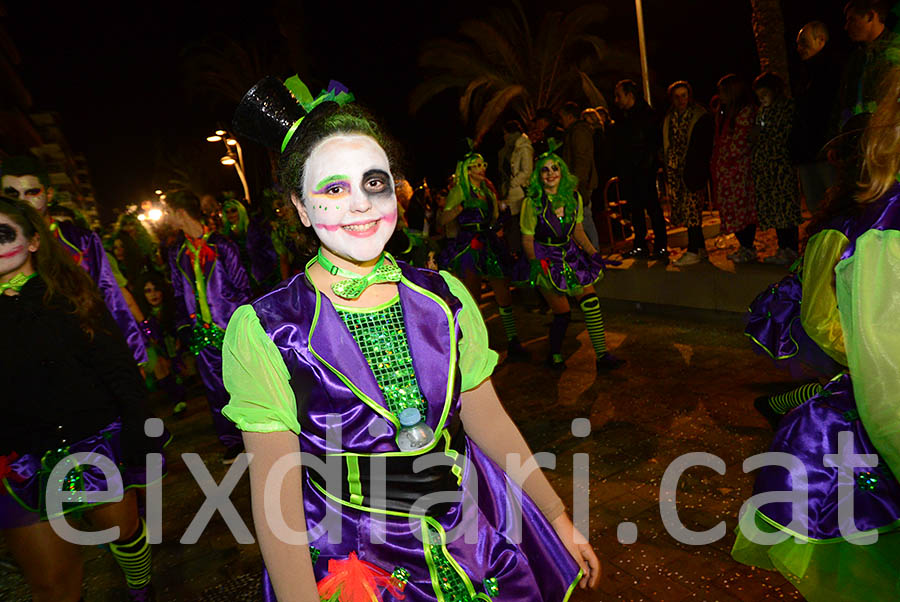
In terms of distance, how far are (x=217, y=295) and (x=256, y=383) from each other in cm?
436

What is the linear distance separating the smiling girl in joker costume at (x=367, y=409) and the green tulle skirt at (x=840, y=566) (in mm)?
708

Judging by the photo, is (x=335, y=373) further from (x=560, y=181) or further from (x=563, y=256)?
(x=560, y=181)

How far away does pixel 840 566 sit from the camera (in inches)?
80.2

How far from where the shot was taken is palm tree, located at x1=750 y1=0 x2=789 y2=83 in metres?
9.62

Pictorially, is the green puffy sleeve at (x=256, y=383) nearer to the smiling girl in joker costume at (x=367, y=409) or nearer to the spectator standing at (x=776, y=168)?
the smiling girl in joker costume at (x=367, y=409)

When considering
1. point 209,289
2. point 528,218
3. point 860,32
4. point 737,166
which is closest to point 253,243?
point 209,289

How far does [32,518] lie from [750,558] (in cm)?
284

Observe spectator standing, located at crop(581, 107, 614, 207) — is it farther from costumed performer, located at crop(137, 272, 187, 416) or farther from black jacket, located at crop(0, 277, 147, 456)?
black jacket, located at crop(0, 277, 147, 456)

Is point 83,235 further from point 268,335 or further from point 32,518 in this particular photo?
point 268,335

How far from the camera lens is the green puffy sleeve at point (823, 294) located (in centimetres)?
263

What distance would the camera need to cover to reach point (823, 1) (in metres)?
14.4

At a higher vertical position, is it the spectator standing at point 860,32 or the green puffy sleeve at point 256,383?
the spectator standing at point 860,32

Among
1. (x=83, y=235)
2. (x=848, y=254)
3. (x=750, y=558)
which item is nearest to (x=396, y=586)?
(x=750, y=558)

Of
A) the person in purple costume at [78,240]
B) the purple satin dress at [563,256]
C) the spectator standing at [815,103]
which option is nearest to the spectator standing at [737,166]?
the spectator standing at [815,103]
